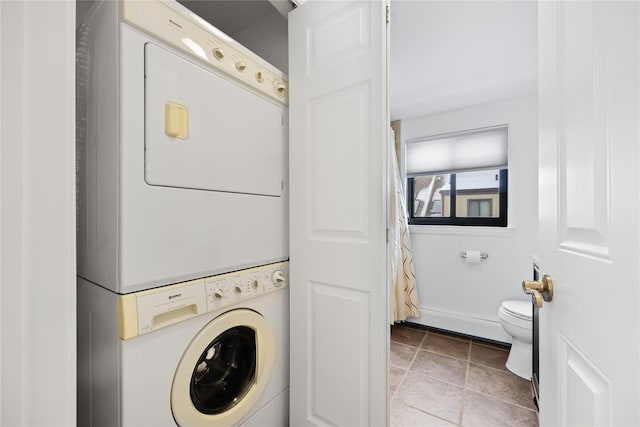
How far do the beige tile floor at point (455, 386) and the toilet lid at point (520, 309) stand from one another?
1.51ft

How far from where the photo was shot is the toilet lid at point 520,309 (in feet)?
6.91

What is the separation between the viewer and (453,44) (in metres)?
1.86

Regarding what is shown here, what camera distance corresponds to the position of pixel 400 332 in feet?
9.62

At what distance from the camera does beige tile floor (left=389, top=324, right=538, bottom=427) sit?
5.51 ft

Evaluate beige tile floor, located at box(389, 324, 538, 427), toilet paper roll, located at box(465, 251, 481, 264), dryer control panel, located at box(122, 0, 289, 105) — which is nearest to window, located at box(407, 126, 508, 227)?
toilet paper roll, located at box(465, 251, 481, 264)

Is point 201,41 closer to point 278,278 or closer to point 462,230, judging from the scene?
point 278,278

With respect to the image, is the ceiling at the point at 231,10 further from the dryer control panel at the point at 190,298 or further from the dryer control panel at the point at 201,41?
the dryer control panel at the point at 190,298

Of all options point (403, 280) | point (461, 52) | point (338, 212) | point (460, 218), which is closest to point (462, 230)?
point (460, 218)

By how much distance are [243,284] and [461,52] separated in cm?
211
